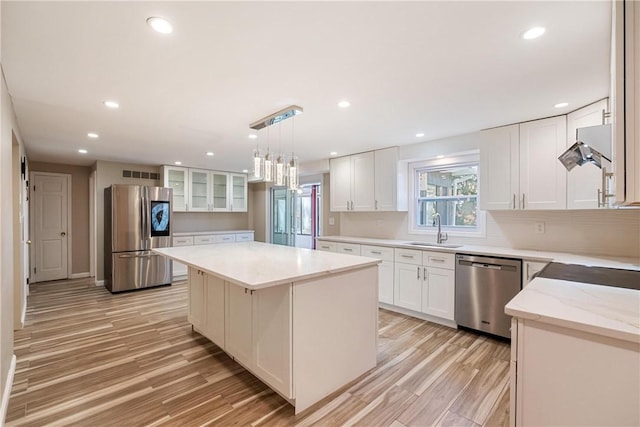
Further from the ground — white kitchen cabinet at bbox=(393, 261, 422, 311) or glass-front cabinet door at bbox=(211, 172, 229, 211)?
glass-front cabinet door at bbox=(211, 172, 229, 211)

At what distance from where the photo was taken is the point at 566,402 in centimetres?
115

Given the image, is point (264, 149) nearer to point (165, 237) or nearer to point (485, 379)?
point (165, 237)

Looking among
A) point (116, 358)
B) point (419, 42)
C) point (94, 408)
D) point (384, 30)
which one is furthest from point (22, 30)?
point (116, 358)

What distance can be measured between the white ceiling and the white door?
2.96 metres

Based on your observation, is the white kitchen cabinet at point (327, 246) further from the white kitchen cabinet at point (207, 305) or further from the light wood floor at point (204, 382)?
the white kitchen cabinet at point (207, 305)

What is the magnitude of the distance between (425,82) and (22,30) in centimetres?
244

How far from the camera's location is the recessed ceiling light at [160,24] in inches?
57.5

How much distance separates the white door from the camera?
5.41 metres

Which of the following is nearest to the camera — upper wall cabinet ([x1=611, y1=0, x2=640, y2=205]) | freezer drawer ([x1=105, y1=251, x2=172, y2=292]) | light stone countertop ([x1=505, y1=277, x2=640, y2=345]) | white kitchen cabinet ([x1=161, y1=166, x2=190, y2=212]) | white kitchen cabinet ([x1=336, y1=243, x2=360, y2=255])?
upper wall cabinet ([x1=611, y1=0, x2=640, y2=205])

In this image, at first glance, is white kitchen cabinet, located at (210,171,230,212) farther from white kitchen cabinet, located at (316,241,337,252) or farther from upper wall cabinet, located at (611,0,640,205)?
upper wall cabinet, located at (611,0,640,205)

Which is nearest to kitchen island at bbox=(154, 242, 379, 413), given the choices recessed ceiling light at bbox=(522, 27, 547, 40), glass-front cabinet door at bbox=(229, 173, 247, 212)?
recessed ceiling light at bbox=(522, 27, 547, 40)

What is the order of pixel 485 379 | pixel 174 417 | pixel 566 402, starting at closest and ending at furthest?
pixel 566 402
pixel 174 417
pixel 485 379

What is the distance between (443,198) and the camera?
4074 mm

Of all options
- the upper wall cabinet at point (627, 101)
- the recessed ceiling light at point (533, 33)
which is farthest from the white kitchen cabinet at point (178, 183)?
the upper wall cabinet at point (627, 101)
